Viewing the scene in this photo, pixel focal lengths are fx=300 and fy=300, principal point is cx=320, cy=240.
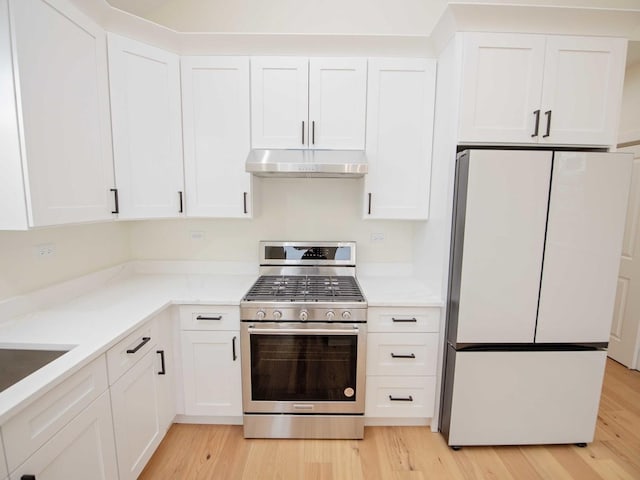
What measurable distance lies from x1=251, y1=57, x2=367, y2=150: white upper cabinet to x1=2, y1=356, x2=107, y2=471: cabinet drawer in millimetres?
1541

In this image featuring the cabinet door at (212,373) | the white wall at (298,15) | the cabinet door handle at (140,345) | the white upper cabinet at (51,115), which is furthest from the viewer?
the white wall at (298,15)

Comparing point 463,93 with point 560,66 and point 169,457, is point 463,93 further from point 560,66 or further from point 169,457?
point 169,457

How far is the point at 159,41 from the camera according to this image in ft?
6.15

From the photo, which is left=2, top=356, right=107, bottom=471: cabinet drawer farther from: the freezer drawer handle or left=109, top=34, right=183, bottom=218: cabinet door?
the freezer drawer handle

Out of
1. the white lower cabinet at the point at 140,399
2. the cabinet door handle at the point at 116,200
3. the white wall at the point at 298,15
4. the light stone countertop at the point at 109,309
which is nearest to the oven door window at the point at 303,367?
the light stone countertop at the point at 109,309

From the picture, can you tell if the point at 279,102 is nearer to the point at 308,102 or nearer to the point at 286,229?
the point at 308,102

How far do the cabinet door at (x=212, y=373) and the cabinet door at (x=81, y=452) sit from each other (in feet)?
1.90

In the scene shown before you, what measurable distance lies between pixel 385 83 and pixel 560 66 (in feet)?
3.17

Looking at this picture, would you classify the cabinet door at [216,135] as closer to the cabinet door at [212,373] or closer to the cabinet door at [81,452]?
the cabinet door at [212,373]

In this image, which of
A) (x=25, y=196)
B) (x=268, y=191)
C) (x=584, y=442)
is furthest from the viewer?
(x=268, y=191)

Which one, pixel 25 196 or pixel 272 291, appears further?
pixel 272 291

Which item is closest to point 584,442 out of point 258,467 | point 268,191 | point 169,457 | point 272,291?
point 258,467

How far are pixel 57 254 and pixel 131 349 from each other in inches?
33.0

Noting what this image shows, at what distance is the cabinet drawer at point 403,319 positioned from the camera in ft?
6.12
